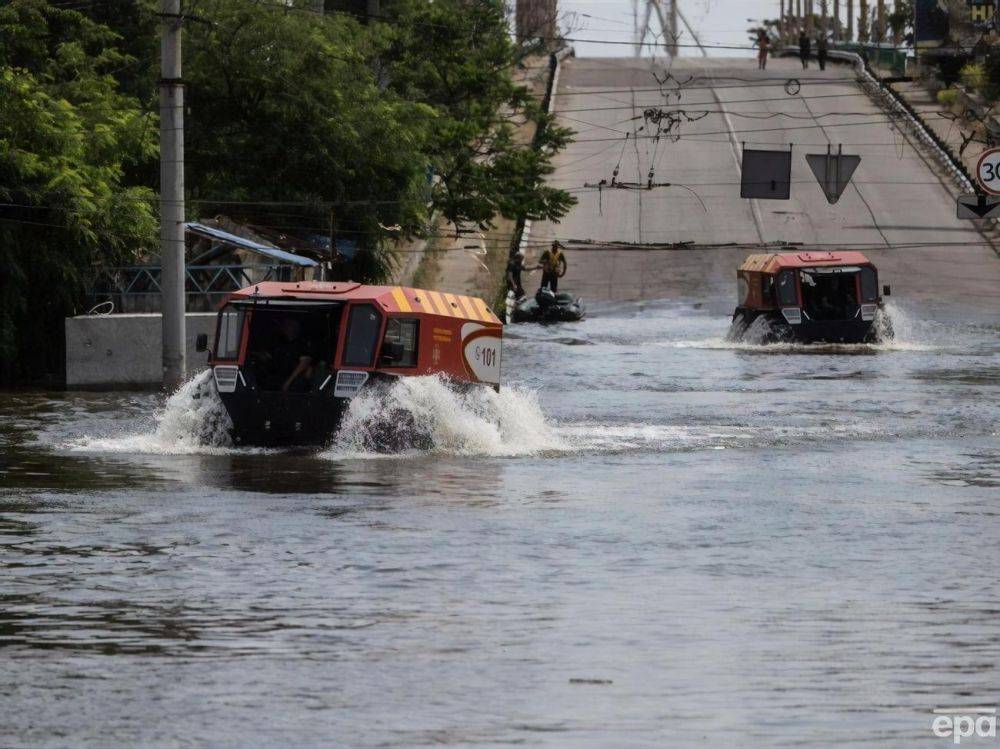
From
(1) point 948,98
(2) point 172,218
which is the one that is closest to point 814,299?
(2) point 172,218

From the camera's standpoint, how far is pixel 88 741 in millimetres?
9102

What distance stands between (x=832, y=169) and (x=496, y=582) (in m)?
58.3

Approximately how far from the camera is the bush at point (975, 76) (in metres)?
92.2

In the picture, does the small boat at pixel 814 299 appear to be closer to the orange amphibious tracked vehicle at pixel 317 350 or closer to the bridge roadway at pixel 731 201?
the bridge roadway at pixel 731 201

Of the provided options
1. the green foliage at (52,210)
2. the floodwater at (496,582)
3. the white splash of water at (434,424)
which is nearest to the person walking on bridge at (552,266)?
the green foliage at (52,210)

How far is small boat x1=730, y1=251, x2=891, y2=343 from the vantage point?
4881cm

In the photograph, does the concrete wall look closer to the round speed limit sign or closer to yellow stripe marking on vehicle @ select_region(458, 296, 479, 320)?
yellow stripe marking on vehicle @ select_region(458, 296, 479, 320)

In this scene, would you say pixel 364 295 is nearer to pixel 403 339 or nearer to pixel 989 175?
pixel 403 339

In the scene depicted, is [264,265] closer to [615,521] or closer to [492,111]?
[492,111]

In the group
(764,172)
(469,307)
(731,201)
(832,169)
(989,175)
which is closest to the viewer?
(989,175)

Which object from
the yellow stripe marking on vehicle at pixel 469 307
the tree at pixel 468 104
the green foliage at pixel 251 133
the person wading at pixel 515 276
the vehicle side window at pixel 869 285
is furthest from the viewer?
the person wading at pixel 515 276

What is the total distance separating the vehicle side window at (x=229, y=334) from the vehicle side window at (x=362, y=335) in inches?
63.4

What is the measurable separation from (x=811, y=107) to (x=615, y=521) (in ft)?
251

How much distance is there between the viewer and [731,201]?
252 feet
